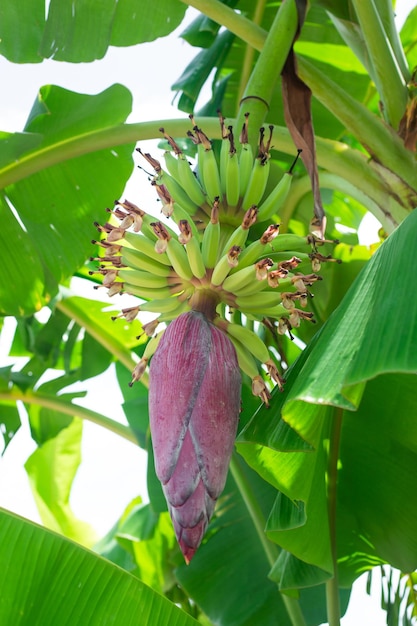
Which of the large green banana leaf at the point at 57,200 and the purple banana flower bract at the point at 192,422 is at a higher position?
the large green banana leaf at the point at 57,200

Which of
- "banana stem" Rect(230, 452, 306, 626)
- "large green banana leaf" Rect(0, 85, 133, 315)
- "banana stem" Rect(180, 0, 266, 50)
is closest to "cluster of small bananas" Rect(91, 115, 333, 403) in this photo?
"banana stem" Rect(180, 0, 266, 50)

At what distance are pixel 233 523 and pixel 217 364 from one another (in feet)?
3.73

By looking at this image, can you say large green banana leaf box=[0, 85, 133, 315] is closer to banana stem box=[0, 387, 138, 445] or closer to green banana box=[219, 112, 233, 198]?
banana stem box=[0, 387, 138, 445]

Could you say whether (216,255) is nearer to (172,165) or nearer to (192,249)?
(192,249)

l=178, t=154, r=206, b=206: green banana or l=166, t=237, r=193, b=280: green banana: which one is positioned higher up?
l=178, t=154, r=206, b=206: green banana

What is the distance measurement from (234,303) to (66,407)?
1.37 m

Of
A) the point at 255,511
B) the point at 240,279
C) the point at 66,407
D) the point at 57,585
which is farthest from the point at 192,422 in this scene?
the point at 66,407

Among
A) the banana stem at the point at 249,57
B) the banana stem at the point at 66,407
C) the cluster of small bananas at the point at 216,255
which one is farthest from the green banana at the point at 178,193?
the banana stem at the point at 66,407

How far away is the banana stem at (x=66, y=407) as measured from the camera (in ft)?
7.07

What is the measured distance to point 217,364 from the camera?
2.62 feet

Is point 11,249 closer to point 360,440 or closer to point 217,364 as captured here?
point 360,440

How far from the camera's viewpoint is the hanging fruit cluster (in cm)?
75

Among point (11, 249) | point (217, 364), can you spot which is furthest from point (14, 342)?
point (217, 364)

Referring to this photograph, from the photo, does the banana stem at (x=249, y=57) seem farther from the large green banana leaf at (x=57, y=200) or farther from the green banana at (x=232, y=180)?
the green banana at (x=232, y=180)
